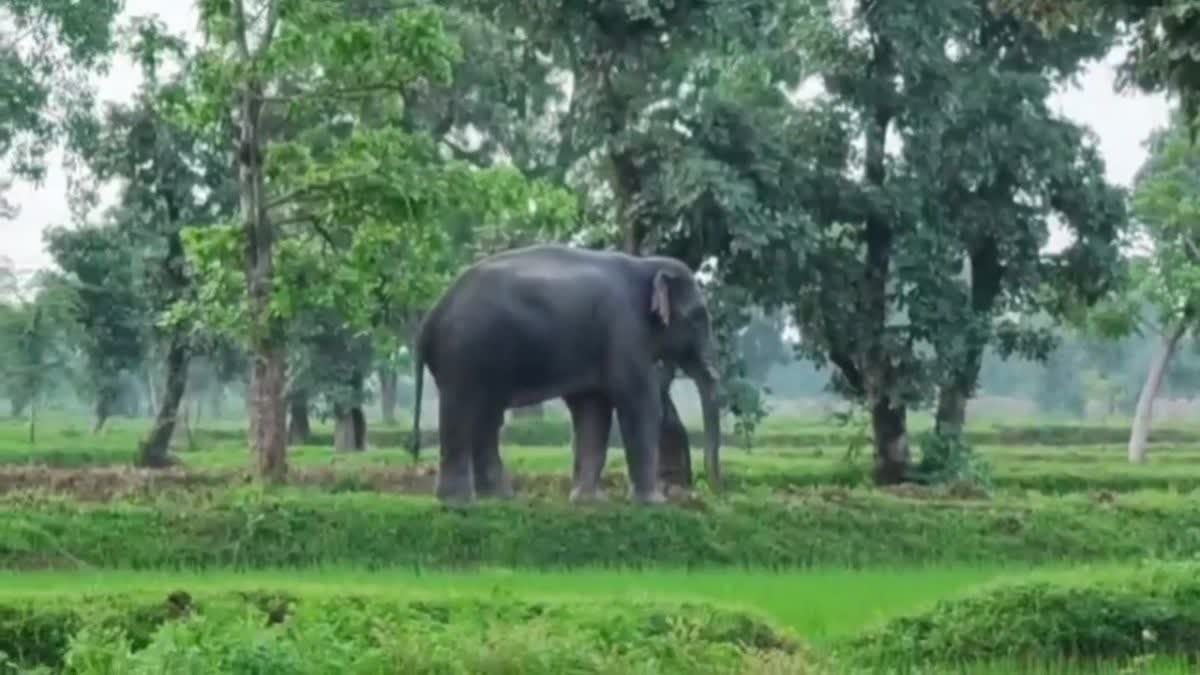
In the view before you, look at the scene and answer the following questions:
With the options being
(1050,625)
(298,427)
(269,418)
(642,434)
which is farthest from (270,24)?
(298,427)

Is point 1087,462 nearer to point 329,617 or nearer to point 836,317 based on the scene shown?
point 836,317

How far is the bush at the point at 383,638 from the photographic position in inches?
311

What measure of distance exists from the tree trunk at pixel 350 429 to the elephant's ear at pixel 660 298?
2184 centimetres

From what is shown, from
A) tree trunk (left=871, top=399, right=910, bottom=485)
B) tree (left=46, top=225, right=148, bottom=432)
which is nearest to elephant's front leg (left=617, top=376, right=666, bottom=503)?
tree trunk (left=871, top=399, right=910, bottom=485)

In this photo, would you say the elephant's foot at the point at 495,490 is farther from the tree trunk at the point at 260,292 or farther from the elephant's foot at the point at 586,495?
the tree trunk at the point at 260,292

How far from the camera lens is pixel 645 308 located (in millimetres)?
18812

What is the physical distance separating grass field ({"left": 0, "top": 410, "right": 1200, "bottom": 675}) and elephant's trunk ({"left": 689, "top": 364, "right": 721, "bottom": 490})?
1.02 m

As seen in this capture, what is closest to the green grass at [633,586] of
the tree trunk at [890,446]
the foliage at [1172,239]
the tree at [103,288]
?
the tree trunk at [890,446]

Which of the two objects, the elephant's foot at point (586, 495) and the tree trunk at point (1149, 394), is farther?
the tree trunk at point (1149, 394)

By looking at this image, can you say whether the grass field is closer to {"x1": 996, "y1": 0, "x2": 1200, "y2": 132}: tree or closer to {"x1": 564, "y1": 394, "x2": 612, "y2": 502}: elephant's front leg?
{"x1": 564, "y1": 394, "x2": 612, "y2": 502}: elephant's front leg

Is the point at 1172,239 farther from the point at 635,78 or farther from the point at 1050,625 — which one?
the point at 1050,625

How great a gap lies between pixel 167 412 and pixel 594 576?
17951 millimetres

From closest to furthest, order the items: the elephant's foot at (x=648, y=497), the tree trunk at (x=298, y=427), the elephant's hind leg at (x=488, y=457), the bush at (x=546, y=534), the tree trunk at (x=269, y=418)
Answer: the bush at (x=546, y=534)
the elephant's hind leg at (x=488, y=457)
the elephant's foot at (x=648, y=497)
the tree trunk at (x=269, y=418)
the tree trunk at (x=298, y=427)

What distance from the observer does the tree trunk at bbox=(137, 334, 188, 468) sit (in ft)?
105
